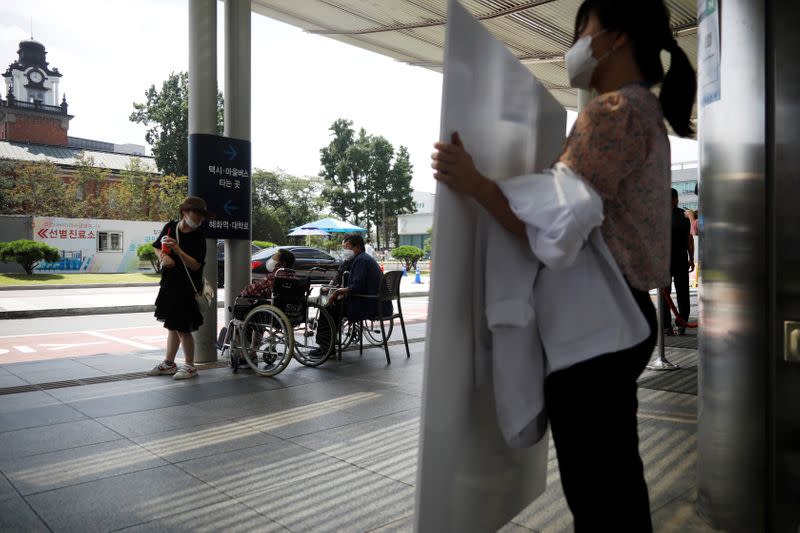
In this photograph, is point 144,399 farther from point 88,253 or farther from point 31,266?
point 88,253

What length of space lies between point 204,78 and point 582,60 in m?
6.08

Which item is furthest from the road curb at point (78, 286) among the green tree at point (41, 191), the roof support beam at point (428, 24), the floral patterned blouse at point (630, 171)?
the floral patterned blouse at point (630, 171)

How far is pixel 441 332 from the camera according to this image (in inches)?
61.2

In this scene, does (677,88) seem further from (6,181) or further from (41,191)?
(6,181)

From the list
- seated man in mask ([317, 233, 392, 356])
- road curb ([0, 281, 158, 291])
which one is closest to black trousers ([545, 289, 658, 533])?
seated man in mask ([317, 233, 392, 356])

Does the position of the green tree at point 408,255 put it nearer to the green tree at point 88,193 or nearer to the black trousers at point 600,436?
the green tree at point 88,193

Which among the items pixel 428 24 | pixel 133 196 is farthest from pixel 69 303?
pixel 133 196

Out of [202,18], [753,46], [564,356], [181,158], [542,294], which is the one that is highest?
[181,158]

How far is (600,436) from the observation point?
5.02 ft

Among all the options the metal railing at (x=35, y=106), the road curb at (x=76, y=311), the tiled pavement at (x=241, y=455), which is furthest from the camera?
the metal railing at (x=35, y=106)

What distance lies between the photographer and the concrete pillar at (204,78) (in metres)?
6.86

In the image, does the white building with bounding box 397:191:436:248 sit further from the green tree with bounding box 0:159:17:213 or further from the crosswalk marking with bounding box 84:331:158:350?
the crosswalk marking with bounding box 84:331:158:350

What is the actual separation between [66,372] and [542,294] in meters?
6.27

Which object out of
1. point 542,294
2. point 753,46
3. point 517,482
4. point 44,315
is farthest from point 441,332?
point 44,315
